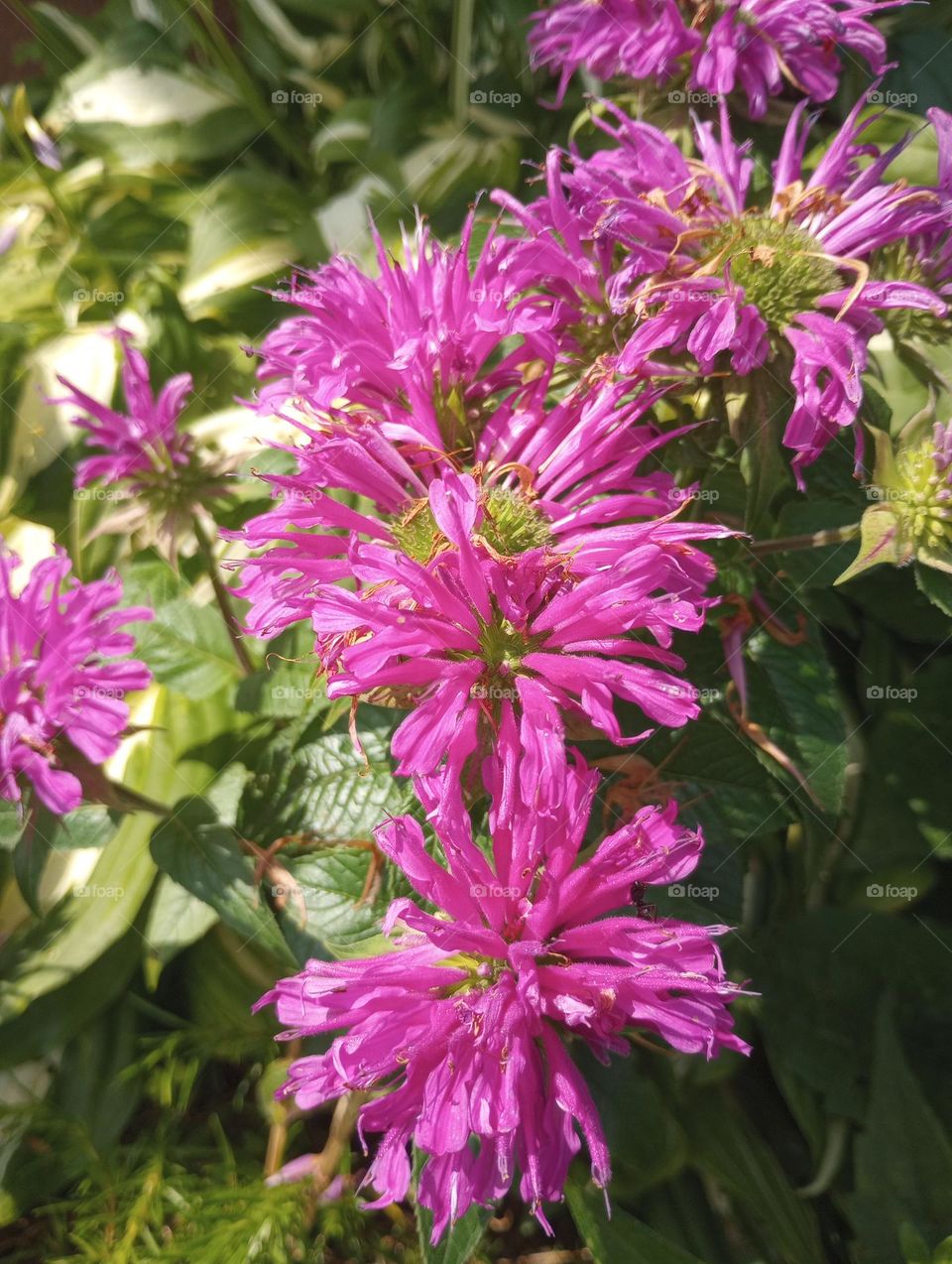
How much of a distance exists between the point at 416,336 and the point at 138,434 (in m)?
0.37

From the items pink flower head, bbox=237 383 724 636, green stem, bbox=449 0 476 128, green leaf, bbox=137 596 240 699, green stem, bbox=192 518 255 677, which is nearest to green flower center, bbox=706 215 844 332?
pink flower head, bbox=237 383 724 636

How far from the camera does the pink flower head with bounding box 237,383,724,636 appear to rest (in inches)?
23.3

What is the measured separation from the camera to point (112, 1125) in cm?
100

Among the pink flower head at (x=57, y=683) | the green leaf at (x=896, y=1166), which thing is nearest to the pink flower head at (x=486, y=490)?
the pink flower head at (x=57, y=683)

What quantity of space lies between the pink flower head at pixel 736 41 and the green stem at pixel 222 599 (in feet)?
1.83

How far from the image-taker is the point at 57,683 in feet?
2.43

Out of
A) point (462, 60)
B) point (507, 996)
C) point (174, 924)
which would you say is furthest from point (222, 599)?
point (462, 60)

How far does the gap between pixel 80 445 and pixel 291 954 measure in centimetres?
79

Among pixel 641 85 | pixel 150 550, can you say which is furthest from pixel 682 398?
pixel 150 550

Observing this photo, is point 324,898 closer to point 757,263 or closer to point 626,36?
point 757,263

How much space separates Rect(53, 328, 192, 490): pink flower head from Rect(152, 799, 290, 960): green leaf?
12.0 inches

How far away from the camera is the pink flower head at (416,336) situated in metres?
0.62

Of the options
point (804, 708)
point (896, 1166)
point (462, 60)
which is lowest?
point (896, 1166)

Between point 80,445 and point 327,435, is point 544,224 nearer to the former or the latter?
point 327,435
